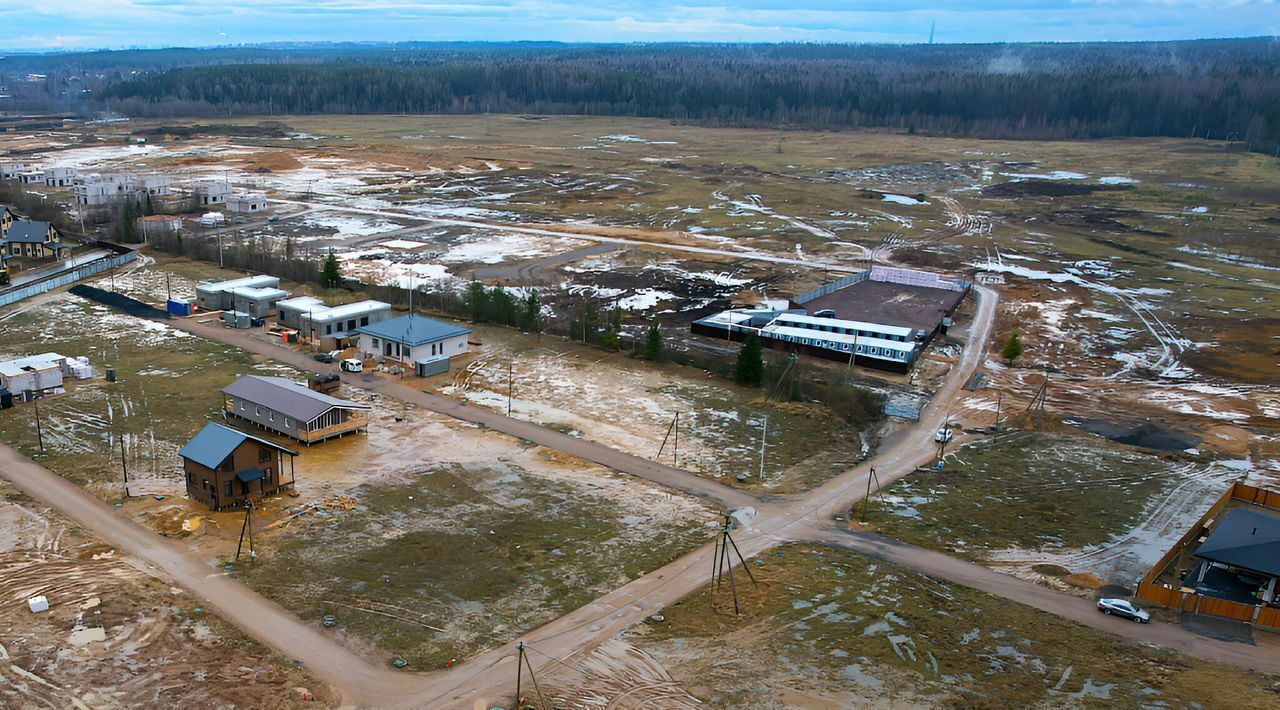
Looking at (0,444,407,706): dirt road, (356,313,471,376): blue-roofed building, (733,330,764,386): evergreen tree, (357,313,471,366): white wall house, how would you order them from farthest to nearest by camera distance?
(357,313,471,366): white wall house < (356,313,471,376): blue-roofed building < (733,330,764,386): evergreen tree < (0,444,407,706): dirt road

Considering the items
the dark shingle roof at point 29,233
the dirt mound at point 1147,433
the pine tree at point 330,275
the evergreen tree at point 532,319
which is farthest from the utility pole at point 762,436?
the dark shingle roof at point 29,233

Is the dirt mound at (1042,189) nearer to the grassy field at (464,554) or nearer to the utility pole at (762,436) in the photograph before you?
the utility pole at (762,436)

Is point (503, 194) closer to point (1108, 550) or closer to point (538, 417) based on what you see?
point (538, 417)

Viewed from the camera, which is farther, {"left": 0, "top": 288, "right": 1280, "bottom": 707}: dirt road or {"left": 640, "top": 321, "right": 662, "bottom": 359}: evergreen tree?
{"left": 640, "top": 321, "right": 662, "bottom": 359}: evergreen tree

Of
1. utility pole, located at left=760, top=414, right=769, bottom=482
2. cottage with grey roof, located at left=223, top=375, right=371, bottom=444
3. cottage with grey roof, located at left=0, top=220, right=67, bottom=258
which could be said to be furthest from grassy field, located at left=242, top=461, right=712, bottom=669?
cottage with grey roof, located at left=0, top=220, right=67, bottom=258

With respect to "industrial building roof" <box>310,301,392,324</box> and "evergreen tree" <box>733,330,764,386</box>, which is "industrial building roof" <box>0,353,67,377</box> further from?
"evergreen tree" <box>733,330,764,386</box>

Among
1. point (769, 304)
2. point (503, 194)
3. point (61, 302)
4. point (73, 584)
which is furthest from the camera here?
point (503, 194)

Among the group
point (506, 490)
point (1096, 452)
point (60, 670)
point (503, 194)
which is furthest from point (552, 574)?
point (503, 194)
